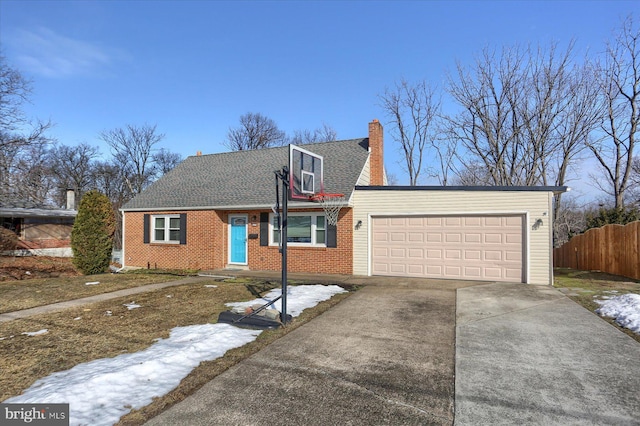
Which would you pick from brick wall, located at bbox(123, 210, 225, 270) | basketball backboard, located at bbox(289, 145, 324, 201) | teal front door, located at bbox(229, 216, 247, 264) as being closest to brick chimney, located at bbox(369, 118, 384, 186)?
basketball backboard, located at bbox(289, 145, 324, 201)

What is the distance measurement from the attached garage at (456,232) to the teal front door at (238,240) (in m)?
4.53

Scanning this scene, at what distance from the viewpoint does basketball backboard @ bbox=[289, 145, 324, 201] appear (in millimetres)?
6968

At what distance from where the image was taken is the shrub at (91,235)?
12.3 meters

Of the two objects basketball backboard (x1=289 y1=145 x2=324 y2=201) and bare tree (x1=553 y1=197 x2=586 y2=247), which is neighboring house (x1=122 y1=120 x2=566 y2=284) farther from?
bare tree (x1=553 y1=197 x2=586 y2=247)

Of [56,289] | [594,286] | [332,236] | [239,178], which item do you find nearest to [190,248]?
[239,178]

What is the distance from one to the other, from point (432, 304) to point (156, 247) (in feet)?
38.8

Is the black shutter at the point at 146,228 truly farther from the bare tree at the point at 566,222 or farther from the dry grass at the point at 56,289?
the bare tree at the point at 566,222

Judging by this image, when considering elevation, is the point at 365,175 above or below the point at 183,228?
above

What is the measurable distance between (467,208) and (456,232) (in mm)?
803

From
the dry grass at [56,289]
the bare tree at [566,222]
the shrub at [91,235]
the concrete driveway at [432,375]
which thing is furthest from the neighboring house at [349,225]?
the bare tree at [566,222]

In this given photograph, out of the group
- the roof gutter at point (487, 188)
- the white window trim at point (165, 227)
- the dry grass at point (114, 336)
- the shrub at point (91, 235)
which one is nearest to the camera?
the dry grass at point (114, 336)

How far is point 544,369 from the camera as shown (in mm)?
3986

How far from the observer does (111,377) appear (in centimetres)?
353

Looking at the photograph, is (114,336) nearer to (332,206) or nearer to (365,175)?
(332,206)
